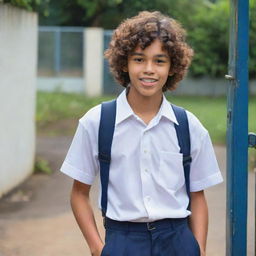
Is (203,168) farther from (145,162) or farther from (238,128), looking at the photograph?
(238,128)

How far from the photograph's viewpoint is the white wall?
711 cm

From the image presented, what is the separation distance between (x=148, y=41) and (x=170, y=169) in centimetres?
49

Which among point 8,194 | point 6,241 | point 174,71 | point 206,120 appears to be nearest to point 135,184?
point 174,71

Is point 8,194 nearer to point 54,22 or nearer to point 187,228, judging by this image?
point 187,228

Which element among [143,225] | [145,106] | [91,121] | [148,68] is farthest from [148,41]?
[143,225]

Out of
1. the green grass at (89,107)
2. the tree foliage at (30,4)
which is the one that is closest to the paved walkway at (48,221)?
the tree foliage at (30,4)

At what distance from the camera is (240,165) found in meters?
3.03

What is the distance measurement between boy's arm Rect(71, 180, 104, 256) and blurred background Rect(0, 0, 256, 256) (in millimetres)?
2763

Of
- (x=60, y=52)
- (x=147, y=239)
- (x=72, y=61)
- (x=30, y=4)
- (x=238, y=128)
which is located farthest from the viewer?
(x=72, y=61)

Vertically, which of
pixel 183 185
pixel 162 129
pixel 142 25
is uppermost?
pixel 142 25

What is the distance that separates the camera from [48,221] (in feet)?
20.8

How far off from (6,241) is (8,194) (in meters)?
1.74

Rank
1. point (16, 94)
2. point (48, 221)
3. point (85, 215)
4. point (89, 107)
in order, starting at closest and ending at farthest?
1. point (85, 215)
2. point (48, 221)
3. point (16, 94)
4. point (89, 107)

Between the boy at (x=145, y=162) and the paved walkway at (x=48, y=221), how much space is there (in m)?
2.69
